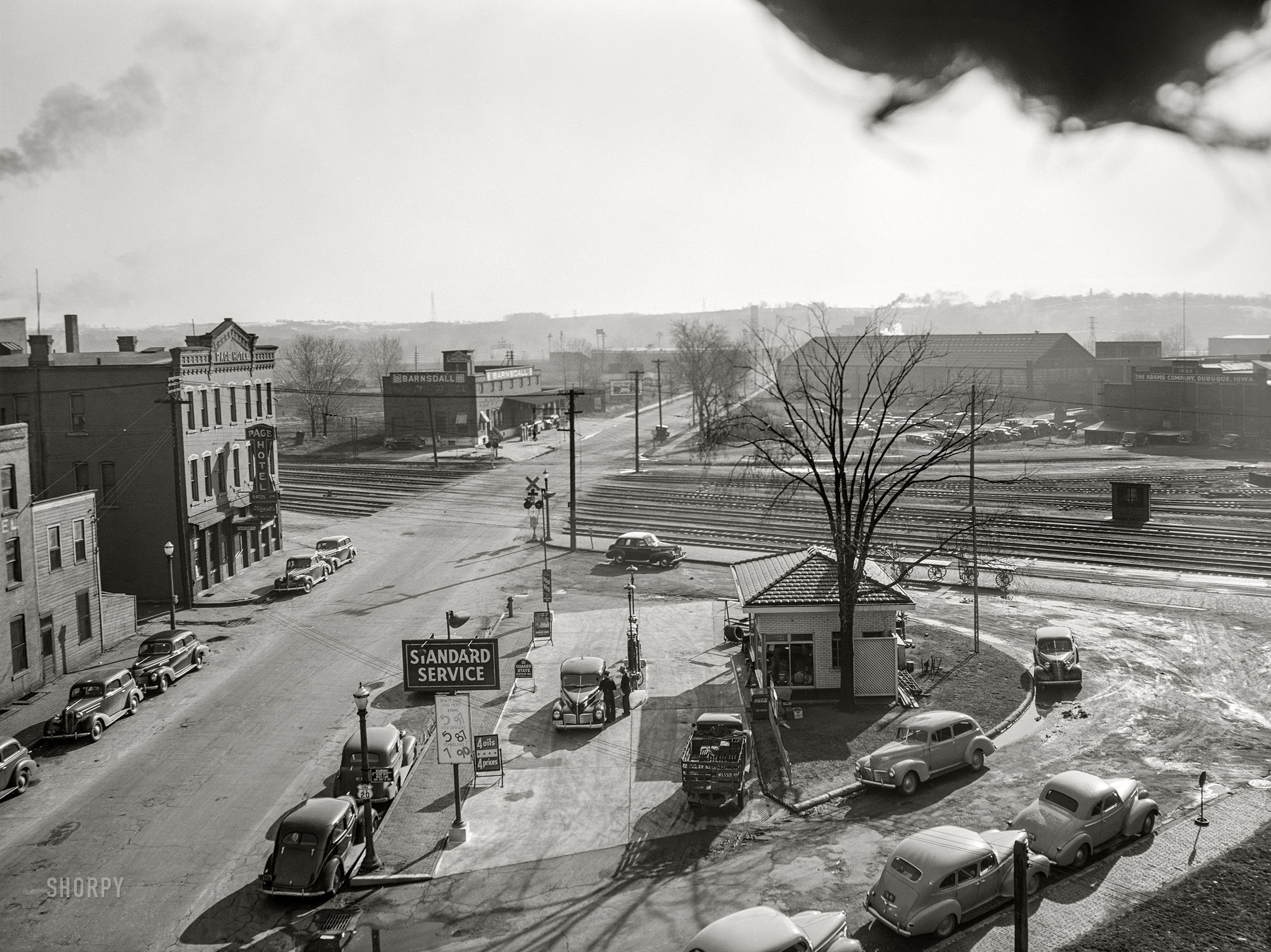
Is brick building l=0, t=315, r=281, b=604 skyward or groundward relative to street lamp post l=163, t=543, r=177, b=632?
skyward

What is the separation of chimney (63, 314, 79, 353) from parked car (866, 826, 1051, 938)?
173 ft

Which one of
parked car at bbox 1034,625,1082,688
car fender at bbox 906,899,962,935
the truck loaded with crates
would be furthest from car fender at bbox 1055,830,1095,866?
parked car at bbox 1034,625,1082,688

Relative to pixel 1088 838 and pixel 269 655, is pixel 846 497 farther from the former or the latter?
pixel 269 655

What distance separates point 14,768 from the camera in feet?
79.0

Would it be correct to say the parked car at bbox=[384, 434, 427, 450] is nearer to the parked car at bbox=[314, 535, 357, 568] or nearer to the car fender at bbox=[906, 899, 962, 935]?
the parked car at bbox=[314, 535, 357, 568]

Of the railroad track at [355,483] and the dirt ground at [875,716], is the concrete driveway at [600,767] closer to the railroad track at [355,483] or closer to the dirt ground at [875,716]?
the dirt ground at [875,716]

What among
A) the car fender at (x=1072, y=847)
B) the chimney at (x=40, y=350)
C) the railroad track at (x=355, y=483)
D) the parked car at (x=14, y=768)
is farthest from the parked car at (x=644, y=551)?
the car fender at (x=1072, y=847)

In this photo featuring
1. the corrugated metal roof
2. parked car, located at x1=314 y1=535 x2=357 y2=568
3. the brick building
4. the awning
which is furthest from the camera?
the awning

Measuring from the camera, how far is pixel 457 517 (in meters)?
61.4

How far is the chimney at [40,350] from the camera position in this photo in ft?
139

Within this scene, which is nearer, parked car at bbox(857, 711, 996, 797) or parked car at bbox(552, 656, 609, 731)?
parked car at bbox(857, 711, 996, 797)

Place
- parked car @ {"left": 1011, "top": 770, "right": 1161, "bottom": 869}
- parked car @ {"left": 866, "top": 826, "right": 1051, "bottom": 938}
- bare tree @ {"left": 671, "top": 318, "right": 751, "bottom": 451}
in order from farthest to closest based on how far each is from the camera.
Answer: bare tree @ {"left": 671, "top": 318, "right": 751, "bottom": 451} → parked car @ {"left": 1011, "top": 770, "right": 1161, "bottom": 869} → parked car @ {"left": 866, "top": 826, "right": 1051, "bottom": 938}

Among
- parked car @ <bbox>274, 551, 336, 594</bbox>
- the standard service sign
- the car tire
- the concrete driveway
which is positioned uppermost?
the standard service sign

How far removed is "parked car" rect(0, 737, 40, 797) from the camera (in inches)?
940
